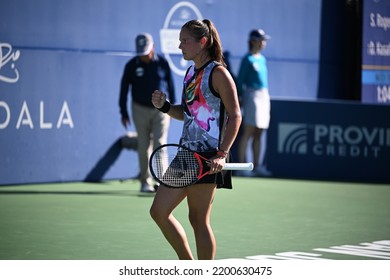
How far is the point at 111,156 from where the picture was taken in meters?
15.6

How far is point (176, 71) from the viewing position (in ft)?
53.9

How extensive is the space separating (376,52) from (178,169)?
36.5 ft

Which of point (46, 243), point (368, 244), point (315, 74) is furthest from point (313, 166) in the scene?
point (46, 243)

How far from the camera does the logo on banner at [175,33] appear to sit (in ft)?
52.9

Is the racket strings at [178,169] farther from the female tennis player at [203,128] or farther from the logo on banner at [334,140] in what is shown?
the logo on banner at [334,140]

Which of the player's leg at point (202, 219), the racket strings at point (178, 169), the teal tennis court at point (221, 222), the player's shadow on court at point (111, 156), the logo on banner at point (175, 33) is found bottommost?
the teal tennis court at point (221, 222)

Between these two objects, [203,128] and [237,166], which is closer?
[237,166]

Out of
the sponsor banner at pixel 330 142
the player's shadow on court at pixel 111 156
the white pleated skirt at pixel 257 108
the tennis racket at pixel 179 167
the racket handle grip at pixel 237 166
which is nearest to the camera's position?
the racket handle grip at pixel 237 166

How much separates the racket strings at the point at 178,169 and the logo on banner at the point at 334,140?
9616 mm

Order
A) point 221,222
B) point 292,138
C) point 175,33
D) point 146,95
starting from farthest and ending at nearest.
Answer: point 292,138, point 175,33, point 146,95, point 221,222

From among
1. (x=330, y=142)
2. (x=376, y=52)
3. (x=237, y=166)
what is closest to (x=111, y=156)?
(x=330, y=142)

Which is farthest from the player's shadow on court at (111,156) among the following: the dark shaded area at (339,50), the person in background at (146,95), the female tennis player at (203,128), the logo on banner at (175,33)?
the female tennis player at (203,128)

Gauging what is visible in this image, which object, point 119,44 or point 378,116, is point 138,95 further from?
point 378,116

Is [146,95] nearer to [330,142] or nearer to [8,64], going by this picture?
[8,64]
